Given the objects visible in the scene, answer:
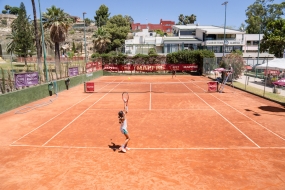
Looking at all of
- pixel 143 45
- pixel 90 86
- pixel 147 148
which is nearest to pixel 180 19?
pixel 143 45

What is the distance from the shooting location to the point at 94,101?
63.7ft

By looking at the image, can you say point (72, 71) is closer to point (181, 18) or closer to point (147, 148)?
point (147, 148)

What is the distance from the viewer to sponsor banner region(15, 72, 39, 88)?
59.6ft

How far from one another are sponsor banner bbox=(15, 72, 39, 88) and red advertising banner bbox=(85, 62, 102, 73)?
1416cm

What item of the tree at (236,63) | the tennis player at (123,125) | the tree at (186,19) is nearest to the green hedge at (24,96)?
the tennis player at (123,125)

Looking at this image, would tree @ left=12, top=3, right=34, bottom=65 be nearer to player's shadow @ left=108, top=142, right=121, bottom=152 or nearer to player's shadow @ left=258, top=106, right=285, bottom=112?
player's shadow @ left=108, top=142, right=121, bottom=152

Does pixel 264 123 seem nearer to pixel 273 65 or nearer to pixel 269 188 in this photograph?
pixel 269 188

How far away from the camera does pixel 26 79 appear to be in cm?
1923

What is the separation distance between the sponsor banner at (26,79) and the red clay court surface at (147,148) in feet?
9.62

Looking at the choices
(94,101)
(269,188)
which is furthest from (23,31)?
(269,188)

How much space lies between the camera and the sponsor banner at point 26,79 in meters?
18.2

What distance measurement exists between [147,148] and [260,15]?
94489 millimetres

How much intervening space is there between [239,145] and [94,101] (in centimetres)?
1274

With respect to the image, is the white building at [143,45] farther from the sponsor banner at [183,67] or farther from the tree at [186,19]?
the tree at [186,19]
